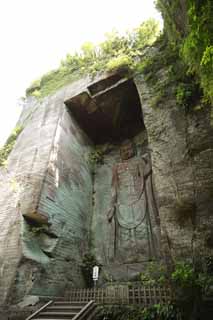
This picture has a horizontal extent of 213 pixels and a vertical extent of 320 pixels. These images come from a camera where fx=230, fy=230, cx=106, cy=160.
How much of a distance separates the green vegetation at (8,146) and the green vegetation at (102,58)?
235 centimetres

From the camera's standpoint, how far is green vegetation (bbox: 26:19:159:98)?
31.4ft

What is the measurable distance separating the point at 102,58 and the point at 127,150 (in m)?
4.48

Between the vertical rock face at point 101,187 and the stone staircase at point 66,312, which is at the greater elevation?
the vertical rock face at point 101,187

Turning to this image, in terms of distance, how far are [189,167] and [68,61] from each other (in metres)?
9.27

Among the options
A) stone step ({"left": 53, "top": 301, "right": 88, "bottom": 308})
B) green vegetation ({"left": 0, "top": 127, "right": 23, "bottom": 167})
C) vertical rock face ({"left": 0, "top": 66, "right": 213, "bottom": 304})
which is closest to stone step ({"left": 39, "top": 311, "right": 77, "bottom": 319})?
stone step ({"left": 53, "top": 301, "right": 88, "bottom": 308})

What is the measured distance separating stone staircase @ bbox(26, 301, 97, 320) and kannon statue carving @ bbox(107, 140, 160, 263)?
2.88 m

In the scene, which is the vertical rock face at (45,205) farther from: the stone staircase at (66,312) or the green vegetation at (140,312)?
the green vegetation at (140,312)

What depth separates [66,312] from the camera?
488 cm

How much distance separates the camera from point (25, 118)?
416 inches

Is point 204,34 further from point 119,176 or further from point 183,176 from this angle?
point 119,176

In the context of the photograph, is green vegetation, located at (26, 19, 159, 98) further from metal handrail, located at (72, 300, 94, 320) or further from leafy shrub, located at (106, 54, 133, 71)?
metal handrail, located at (72, 300, 94, 320)

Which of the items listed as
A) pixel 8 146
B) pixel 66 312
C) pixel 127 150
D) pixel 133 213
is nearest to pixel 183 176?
pixel 133 213

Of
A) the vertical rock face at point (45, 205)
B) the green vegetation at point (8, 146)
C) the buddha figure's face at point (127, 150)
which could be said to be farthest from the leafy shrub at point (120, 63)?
the green vegetation at point (8, 146)

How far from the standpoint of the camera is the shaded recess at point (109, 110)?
9805 mm
